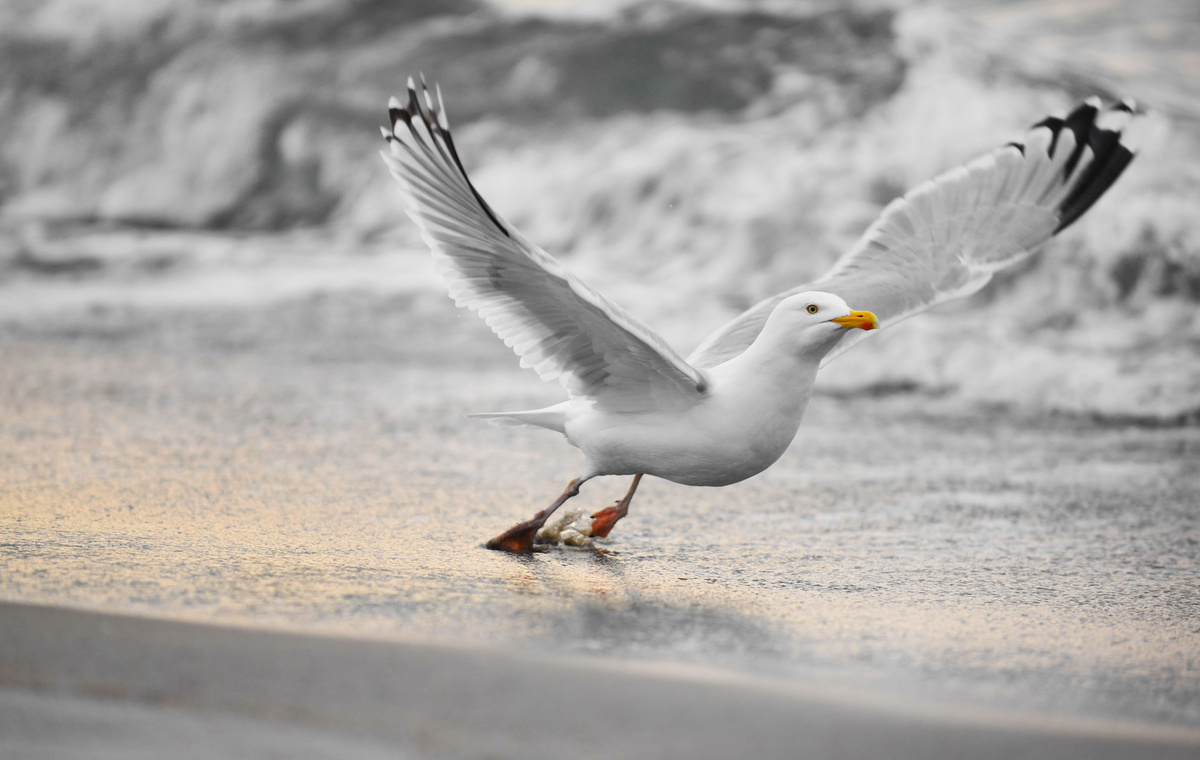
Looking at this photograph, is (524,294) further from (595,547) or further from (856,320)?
(856,320)

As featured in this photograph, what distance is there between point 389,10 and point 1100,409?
9319mm

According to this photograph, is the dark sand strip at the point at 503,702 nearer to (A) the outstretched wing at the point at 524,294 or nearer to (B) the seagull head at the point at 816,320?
(A) the outstretched wing at the point at 524,294

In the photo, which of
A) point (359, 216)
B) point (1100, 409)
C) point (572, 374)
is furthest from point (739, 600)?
point (359, 216)

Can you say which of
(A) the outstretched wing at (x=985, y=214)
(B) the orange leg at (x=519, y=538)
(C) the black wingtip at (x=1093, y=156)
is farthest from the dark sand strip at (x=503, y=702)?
(C) the black wingtip at (x=1093, y=156)

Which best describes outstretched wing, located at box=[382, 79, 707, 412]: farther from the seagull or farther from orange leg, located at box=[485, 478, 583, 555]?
orange leg, located at box=[485, 478, 583, 555]

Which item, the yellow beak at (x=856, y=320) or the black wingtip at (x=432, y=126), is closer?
the black wingtip at (x=432, y=126)

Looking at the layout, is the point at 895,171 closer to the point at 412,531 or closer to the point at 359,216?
the point at 359,216

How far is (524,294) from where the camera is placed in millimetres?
3232

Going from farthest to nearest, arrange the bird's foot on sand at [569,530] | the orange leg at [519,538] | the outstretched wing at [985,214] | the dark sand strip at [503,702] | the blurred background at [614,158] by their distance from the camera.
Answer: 1. the blurred background at [614,158]
2. the outstretched wing at [985,214]
3. the bird's foot on sand at [569,530]
4. the orange leg at [519,538]
5. the dark sand strip at [503,702]

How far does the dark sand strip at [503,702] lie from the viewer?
6.19 ft

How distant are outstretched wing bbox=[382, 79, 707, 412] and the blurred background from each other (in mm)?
3032

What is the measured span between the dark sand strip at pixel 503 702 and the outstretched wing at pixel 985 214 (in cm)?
228

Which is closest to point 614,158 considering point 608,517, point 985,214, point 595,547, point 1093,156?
point 985,214

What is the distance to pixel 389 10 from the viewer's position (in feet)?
40.9
